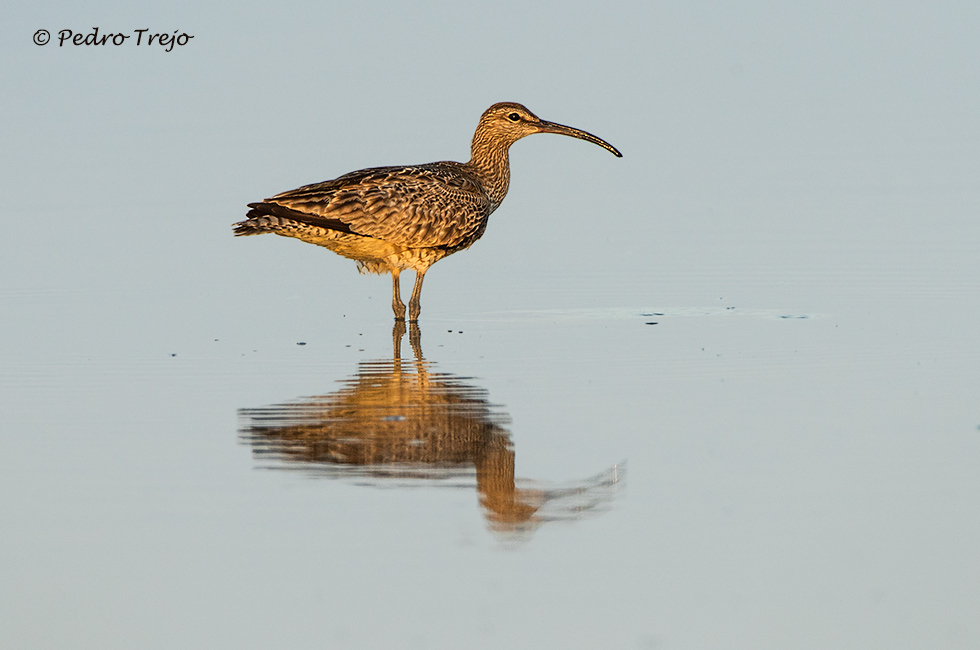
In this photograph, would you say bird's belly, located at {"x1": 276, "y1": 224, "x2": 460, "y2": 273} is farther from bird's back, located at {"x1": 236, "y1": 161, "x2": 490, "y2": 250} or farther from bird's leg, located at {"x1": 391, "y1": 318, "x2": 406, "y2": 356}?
bird's leg, located at {"x1": 391, "y1": 318, "x2": 406, "y2": 356}

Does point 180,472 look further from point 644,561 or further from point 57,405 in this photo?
point 644,561

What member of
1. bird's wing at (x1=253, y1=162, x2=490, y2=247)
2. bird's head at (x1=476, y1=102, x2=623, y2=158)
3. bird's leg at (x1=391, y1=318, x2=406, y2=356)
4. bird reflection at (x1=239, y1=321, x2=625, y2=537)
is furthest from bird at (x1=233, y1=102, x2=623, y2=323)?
bird reflection at (x1=239, y1=321, x2=625, y2=537)

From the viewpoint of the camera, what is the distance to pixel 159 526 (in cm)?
827

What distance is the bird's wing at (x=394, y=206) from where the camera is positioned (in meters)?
14.6

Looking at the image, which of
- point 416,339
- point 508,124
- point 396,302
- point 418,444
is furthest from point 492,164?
point 418,444

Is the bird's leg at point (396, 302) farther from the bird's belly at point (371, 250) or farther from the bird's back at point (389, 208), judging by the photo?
the bird's back at point (389, 208)

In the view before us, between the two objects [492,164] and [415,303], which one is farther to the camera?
[492,164]

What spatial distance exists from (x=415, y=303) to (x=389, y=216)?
36.1 inches

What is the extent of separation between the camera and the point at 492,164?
54.7ft

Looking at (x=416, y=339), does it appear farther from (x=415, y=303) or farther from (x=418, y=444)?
(x=418, y=444)

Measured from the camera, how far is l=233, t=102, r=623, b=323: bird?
14.5 m

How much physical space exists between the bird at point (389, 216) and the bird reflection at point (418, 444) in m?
2.89

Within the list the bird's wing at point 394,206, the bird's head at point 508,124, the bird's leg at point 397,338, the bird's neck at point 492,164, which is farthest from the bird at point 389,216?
the bird's head at point 508,124

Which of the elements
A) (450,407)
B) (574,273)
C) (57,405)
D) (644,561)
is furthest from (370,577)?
(574,273)
